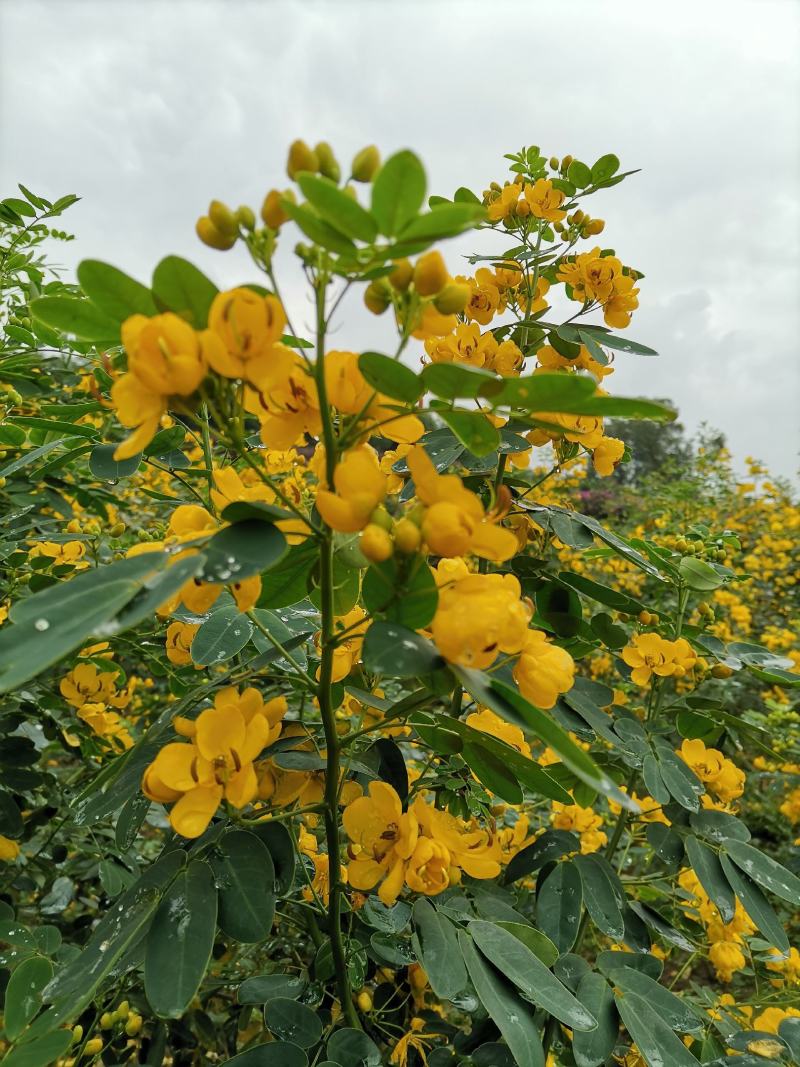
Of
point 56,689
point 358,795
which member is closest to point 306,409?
point 358,795

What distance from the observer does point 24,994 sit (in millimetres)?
887

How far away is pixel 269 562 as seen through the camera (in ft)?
1.90

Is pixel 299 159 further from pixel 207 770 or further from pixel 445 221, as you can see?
pixel 207 770

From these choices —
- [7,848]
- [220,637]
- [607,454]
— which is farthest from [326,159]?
[7,848]

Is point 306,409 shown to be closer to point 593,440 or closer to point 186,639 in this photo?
point 186,639

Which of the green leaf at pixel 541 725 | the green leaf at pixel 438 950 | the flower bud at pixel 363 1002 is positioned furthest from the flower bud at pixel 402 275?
the flower bud at pixel 363 1002

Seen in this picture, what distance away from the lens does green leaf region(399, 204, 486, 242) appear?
55 cm

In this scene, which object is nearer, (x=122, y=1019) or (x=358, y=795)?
(x=358, y=795)

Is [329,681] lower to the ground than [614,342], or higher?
lower

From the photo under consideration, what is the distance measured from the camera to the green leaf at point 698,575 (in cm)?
133

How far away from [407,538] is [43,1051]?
0.69 metres

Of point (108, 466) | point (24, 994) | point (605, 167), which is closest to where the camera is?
point (24, 994)

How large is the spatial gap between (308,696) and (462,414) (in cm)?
74

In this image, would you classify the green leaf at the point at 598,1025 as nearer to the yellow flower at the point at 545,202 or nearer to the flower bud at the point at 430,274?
the flower bud at the point at 430,274
